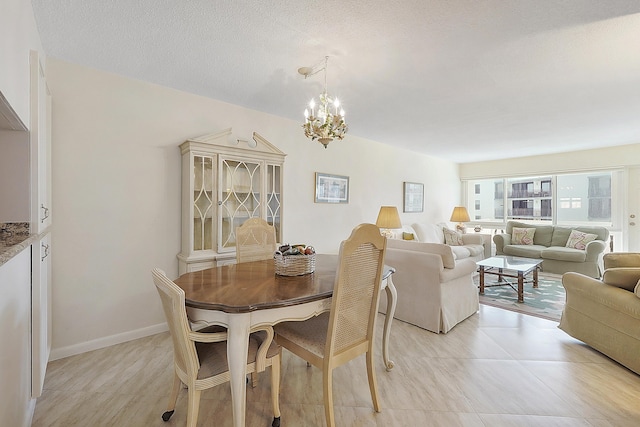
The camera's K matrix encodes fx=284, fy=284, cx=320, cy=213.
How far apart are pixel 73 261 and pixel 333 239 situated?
294 centimetres

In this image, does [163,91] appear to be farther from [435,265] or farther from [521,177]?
[521,177]

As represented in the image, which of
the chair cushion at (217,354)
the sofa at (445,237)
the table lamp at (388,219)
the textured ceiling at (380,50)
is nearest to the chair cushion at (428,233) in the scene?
the sofa at (445,237)

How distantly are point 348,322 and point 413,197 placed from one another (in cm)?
462

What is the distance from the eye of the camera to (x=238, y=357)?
1298 mm

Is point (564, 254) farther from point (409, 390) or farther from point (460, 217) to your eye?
point (409, 390)

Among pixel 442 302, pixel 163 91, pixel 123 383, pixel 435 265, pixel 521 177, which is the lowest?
pixel 123 383

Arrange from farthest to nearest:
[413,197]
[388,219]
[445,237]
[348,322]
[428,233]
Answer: [445,237] < [413,197] < [428,233] < [388,219] < [348,322]

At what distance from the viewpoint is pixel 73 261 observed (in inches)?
91.1

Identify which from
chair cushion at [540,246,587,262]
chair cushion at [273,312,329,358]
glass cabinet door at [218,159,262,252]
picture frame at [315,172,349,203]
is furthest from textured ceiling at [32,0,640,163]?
chair cushion at [540,246,587,262]

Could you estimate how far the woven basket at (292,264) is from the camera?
1813 mm

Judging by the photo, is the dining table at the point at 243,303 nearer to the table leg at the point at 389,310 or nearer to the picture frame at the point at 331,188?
the table leg at the point at 389,310

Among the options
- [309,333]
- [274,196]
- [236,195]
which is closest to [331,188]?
[274,196]

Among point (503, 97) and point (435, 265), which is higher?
point (503, 97)

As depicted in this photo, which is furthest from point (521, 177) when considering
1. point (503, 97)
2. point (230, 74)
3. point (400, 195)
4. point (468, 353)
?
point (230, 74)
